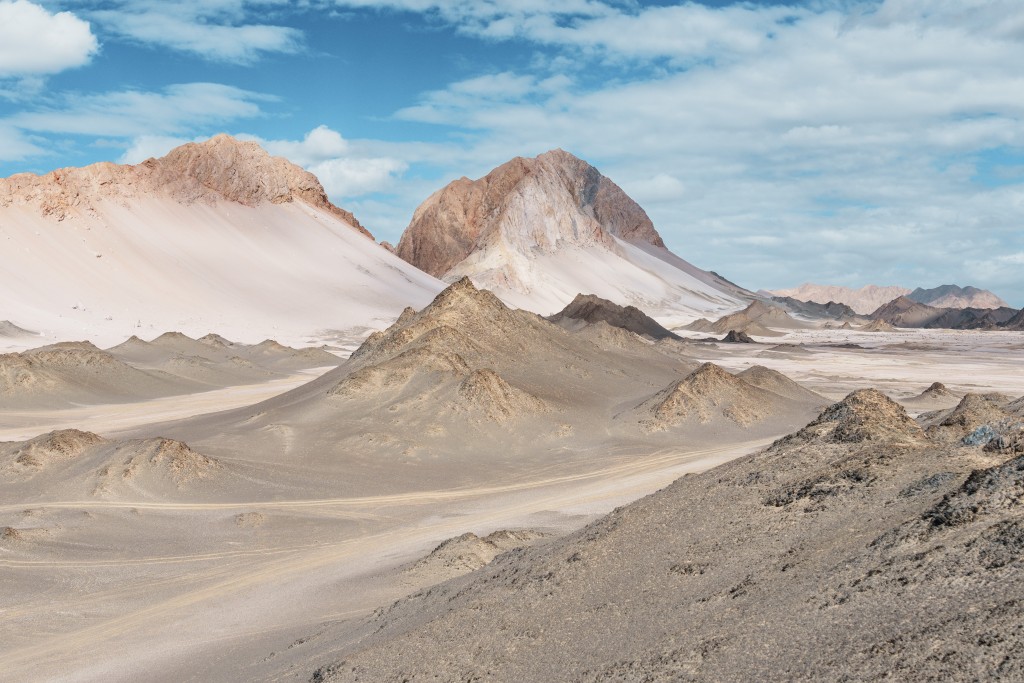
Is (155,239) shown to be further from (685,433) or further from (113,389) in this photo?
(685,433)

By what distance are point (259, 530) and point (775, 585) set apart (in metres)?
14.8

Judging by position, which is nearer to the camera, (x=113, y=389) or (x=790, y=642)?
(x=790, y=642)

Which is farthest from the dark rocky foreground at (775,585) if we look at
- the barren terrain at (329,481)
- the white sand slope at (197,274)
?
the white sand slope at (197,274)

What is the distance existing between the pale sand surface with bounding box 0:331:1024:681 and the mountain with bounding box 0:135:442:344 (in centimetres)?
6357

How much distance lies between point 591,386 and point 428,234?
516 feet

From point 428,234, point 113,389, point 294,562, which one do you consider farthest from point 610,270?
point 294,562

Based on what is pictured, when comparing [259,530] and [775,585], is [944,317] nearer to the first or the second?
[259,530]

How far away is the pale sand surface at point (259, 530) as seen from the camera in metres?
13.8

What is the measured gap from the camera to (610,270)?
19388 cm

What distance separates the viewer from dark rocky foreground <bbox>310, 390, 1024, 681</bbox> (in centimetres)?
734

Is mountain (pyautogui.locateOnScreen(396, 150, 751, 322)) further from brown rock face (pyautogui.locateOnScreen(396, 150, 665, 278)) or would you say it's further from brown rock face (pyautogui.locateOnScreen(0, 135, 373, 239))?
brown rock face (pyautogui.locateOnScreen(0, 135, 373, 239))

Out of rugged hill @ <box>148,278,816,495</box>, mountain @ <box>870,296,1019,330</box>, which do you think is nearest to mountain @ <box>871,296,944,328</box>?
mountain @ <box>870,296,1019,330</box>

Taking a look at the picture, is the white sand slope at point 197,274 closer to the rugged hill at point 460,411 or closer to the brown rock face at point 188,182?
the brown rock face at point 188,182

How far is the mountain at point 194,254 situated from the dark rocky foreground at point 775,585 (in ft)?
276
